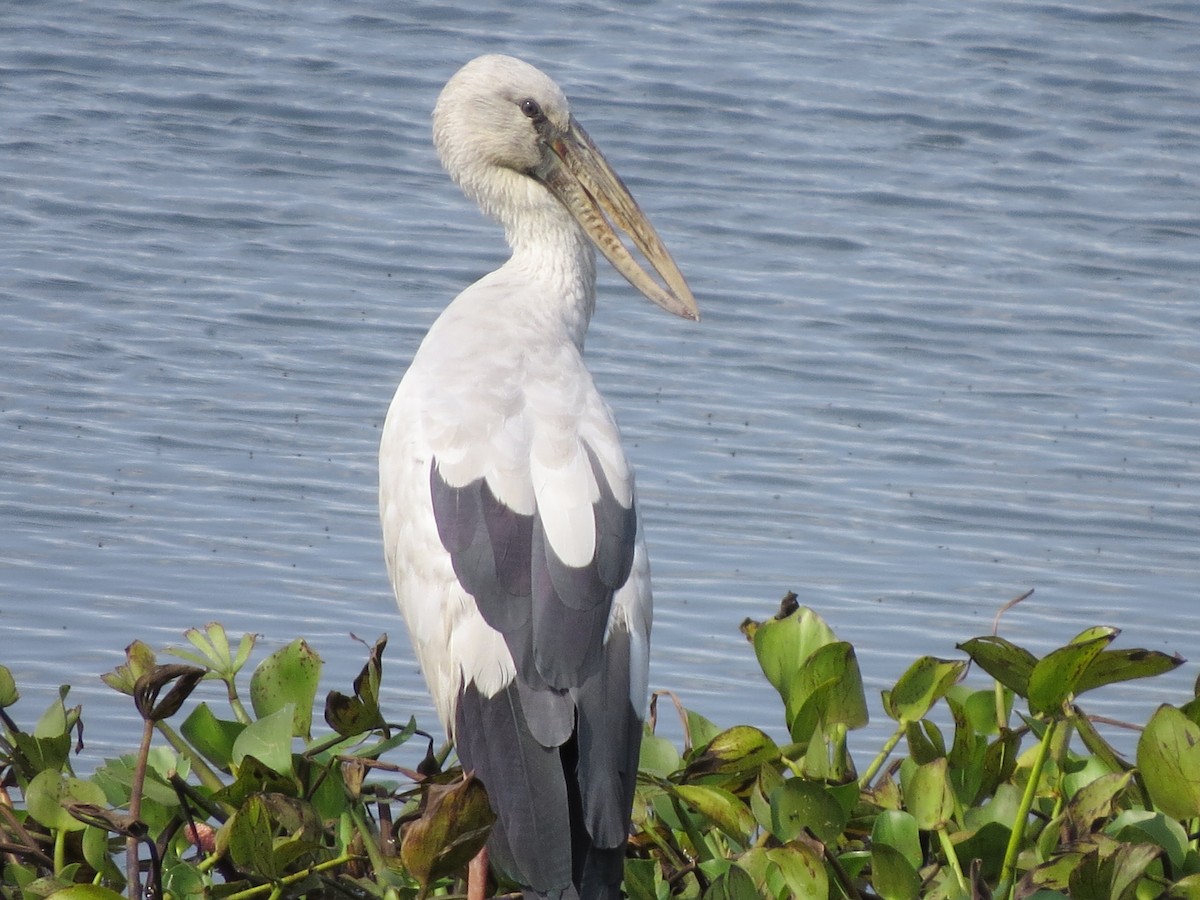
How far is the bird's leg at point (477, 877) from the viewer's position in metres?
3.36

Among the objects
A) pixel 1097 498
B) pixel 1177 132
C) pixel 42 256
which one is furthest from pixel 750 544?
pixel 1177 132

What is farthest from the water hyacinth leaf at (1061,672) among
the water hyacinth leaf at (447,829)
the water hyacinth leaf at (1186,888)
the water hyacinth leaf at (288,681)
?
the water hyacinth leaf at (288,681)

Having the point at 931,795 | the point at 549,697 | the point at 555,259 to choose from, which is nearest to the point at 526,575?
the point at 549,697

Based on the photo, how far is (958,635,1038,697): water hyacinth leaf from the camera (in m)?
3.09

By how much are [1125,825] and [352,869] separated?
1.23 metres

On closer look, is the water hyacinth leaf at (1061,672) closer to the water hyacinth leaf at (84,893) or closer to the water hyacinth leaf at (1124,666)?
the water hyacinth leaf at (1124,666)

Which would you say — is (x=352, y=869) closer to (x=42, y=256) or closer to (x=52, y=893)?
(x=52, y=893)

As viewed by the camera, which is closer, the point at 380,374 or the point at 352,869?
the point at 352,869

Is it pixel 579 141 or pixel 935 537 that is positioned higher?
pixel 579 141

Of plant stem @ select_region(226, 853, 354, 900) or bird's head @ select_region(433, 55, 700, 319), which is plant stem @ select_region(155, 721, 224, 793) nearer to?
plant stem @ select_region(226, 853, 354, 900)

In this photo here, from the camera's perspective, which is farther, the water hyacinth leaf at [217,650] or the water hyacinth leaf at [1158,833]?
the water hyacinth leaf at [217,650]

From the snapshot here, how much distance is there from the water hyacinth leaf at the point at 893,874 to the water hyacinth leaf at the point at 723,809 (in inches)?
10.3

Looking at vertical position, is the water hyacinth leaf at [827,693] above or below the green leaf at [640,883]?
above

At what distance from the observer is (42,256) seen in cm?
858
